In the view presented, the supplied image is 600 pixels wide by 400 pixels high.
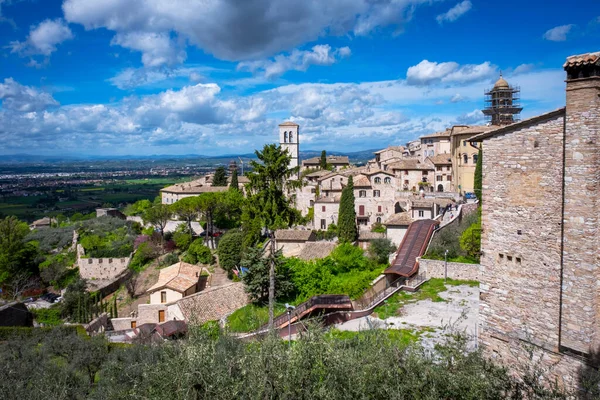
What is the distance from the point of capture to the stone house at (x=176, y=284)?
30.4 m

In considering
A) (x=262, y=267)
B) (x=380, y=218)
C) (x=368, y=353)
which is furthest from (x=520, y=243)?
(x=380, y=218)

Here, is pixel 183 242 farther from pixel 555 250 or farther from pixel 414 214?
pixel 555 250

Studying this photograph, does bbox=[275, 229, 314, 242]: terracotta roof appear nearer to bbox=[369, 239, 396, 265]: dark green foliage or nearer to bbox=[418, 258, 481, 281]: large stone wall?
bbox=[369, 239, 396, 265]: dark green foliage

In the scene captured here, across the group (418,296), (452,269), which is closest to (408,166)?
(452,269)

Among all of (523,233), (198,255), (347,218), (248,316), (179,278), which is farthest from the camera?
(198,255)

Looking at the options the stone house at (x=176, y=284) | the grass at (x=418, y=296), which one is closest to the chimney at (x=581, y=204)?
the grass at (x=418, y=296)

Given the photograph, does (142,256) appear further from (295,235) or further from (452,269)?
(452,269)

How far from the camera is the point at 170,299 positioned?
30438mm

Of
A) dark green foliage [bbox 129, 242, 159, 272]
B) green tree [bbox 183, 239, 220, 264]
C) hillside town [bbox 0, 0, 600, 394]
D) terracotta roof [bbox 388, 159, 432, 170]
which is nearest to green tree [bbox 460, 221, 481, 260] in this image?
hillside town [bbox 0, 0, 600, 394]

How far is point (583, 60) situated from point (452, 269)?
18448 mm

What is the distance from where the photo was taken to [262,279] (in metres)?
25.9

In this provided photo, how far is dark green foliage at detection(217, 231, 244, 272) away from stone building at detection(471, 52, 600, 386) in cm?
2695

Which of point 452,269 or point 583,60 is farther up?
point 583,60

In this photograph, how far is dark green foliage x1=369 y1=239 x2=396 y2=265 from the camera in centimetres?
3120
